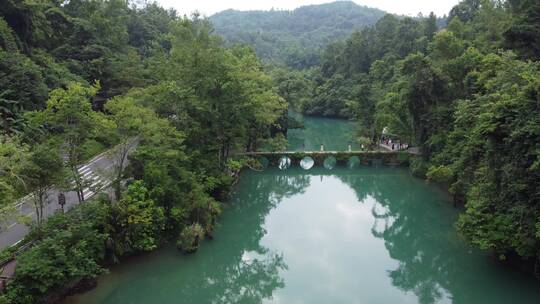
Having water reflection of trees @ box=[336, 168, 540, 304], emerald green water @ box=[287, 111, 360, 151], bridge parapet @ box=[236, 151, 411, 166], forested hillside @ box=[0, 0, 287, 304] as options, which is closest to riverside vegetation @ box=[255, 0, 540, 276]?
water reflection of trees @ box=[336, 168, 540, 304]

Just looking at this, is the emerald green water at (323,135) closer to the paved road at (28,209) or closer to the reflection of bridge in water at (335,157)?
the reflection of bridge in water at (335,157)

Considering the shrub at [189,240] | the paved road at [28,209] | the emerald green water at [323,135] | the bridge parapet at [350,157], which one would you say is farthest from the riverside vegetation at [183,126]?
the emerald green water at [323,135]

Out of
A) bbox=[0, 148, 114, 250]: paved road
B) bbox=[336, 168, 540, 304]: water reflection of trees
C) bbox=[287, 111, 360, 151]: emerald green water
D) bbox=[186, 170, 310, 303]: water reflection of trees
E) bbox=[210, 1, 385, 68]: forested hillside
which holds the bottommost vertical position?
bbox=[287, 111, 360, 151]: emerald green water

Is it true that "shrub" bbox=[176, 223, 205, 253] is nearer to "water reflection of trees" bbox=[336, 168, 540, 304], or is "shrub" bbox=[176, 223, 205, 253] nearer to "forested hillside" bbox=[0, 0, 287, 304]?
"forested hillside" bbox=[0, 0, 287, 304]

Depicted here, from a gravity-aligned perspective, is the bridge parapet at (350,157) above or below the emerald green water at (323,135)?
above

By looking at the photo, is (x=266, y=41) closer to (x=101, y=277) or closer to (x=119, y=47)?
(x=119, y=47)

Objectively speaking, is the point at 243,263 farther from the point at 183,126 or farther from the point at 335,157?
the point at 335,157

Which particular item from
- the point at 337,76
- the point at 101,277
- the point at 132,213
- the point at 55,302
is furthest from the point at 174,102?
the point at 337,76
